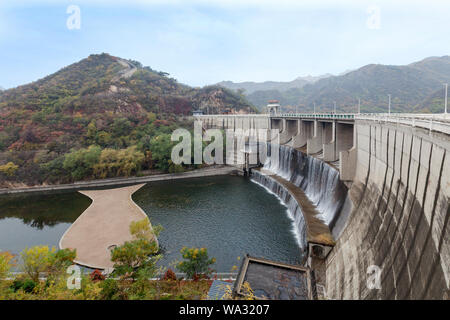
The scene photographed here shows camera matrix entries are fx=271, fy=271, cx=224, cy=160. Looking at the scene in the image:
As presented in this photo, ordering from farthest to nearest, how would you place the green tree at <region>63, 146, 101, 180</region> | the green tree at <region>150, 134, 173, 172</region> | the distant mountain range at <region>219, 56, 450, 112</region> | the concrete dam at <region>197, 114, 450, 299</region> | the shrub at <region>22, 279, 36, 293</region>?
the distant mountain range at <region>219, 56, 450, 112</region> → the green tree at <region>150, 134, 173, 172</region> → the green tree at <region>63, 146, 101, 180</region> → the shrub at <region>22, 279, 36, 293</region> → the concrete dam at <region>197, 114, 450, 299</region>

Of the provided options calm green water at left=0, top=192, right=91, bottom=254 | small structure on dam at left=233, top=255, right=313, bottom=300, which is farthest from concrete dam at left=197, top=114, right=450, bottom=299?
calm green water at left=0, top=192, right=91, bottom=254

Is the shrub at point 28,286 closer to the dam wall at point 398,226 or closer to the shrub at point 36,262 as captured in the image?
the shrub at point 36,262

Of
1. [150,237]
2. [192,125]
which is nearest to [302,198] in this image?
[150,237]

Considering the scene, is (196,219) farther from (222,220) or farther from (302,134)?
(302,134)

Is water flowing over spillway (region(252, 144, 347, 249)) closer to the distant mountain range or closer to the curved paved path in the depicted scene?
the curved paved path

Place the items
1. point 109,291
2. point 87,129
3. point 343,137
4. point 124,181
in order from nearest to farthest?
point 109,291
point 343,137
point 124,181
point 87,129

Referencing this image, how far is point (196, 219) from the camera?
27031 millimetres

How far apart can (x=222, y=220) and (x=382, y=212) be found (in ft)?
50.1

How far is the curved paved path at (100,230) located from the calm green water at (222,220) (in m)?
2.62

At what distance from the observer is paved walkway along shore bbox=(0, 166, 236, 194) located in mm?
41188

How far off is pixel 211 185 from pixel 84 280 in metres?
27.4

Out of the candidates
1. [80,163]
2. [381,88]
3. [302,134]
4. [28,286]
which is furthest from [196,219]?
[381,88]

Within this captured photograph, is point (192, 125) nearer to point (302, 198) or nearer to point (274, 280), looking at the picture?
point (302, 198)
